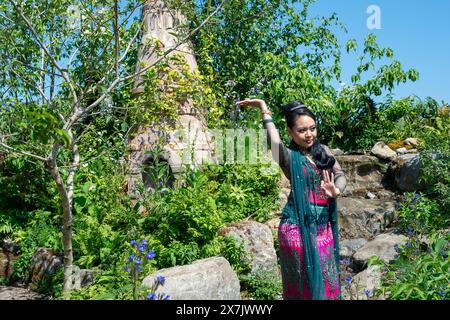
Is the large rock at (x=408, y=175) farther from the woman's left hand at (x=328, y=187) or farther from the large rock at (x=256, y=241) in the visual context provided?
the woman's left hand at (x=328, y=187)

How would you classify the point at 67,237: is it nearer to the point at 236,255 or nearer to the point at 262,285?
the point at 236,255

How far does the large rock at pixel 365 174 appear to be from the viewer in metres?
9.41

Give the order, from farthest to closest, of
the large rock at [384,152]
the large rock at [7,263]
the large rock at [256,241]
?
the large rock at [384,152], the large rock at [7,263], the large rock at [256,241]

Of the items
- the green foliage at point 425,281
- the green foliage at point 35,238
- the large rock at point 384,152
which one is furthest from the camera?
the large rock at point 384,152

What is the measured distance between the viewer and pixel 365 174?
31.4 ft

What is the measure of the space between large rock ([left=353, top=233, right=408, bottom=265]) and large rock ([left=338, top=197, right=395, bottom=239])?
99 cm

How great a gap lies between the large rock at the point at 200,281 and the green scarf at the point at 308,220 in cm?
152

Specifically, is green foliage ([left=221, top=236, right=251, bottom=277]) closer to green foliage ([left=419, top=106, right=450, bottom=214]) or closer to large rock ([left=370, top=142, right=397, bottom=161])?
green foliage ([left=419, top=106, right=450, bottom=214])

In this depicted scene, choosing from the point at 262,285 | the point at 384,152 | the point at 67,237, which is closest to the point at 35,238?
the point at 67,237

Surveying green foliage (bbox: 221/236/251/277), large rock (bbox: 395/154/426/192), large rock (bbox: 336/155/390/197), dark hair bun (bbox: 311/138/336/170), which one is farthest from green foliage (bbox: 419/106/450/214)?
dark hair bun (bbox: 311/138/336/170)

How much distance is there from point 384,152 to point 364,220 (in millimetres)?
2375

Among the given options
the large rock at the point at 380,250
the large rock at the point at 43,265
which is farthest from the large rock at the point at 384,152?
the large rock at the point at 43,265
